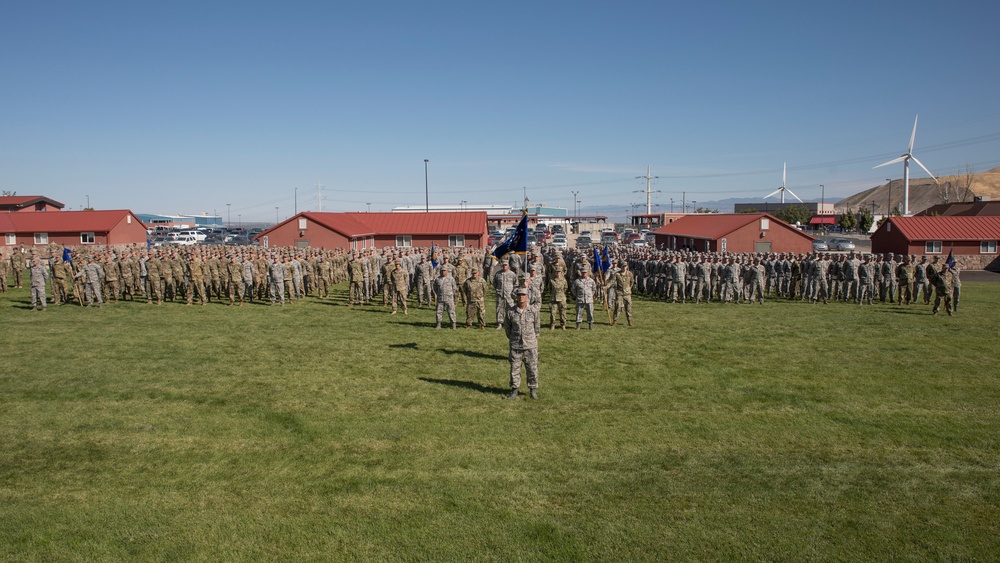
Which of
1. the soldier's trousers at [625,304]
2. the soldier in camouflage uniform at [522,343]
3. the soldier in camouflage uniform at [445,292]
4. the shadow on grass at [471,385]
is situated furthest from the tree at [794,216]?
the soldier in camouflage uniform at [522,343]

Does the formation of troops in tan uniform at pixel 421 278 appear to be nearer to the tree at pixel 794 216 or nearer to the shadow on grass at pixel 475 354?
the shadow on grass at pixel 475 354

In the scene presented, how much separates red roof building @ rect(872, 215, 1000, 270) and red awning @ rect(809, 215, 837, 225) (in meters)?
67.5

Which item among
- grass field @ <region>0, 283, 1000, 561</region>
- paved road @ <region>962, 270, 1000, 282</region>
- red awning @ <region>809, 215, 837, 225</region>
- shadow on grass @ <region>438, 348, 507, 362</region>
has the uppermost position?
red awning @ <region>809, 215, 837, 225</region>

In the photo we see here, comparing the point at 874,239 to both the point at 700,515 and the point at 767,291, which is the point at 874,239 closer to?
the point at 767,291

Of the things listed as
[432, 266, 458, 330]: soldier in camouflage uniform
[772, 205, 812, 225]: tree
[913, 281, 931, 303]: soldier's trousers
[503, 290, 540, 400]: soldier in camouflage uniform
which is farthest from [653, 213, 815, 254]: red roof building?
[772, 205, 812, 225]: tree

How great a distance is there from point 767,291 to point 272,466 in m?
24.8

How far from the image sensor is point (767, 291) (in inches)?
1105

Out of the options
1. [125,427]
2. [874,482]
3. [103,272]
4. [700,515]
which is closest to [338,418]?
[125,427]

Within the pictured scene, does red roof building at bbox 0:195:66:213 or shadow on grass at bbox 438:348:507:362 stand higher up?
red roof building at bbox 0:195:66:213

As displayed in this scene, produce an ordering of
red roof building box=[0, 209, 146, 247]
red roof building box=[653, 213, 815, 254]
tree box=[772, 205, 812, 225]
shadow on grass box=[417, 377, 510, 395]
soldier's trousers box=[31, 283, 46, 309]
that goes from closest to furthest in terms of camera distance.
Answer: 1. shadow on grass box=[417, 377, 510, 395]
2. soldier's trousers box=[31, 283, 46, 309]
3. red roof building box=[653, 213, 815, 254]
4. red roof building box=[0, 209, 146, 247]
5. tree box=[772, 205, 812, 225]

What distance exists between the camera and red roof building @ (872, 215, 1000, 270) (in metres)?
38.6

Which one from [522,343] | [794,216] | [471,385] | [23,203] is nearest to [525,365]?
[522,343]

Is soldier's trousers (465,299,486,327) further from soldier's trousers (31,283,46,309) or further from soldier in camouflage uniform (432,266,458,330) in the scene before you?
soldier's trousers (31,283,46,309)

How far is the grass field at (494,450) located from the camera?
6.65m
